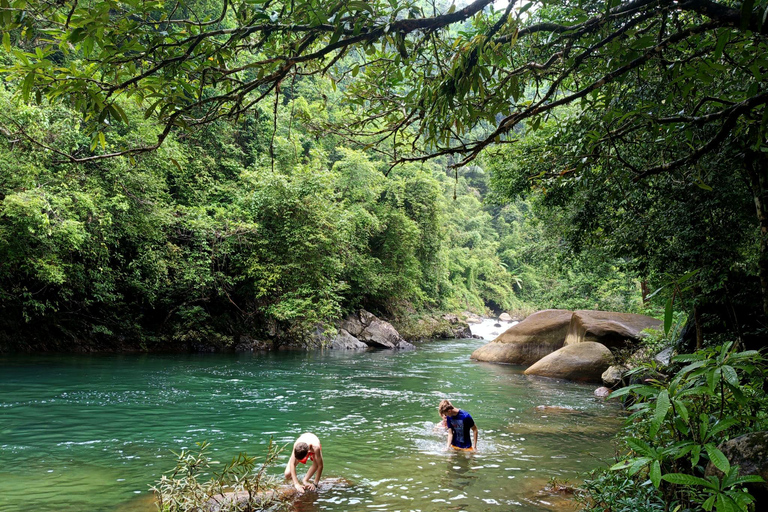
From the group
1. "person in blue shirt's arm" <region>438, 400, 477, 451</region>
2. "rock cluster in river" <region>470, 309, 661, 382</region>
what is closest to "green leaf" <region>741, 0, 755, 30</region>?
"person in blue shirt's arm" <region>438, 400, 477, 451</region>

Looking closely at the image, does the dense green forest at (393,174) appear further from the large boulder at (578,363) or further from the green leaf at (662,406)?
the large boulder at (578,363)

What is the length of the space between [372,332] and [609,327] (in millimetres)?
12717

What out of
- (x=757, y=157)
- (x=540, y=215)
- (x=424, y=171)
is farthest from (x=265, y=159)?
(x=757, y=157)

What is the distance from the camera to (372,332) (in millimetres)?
26297

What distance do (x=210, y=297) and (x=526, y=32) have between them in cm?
2017

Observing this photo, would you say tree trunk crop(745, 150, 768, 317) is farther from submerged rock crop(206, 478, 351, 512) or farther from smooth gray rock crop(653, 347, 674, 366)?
smooth gray rock crop(653, 347, 674, 366)

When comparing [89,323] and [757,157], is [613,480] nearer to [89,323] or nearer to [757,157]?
[757,157]

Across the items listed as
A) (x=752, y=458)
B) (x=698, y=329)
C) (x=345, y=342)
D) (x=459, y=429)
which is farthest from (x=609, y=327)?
(x=752, y=458)

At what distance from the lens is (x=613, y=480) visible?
4.27 metres

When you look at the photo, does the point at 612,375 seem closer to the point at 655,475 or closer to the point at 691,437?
the point at 691,437

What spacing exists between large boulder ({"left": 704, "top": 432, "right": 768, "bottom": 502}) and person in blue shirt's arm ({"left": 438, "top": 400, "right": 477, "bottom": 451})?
15.4 ft

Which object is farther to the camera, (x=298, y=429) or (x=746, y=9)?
(x=298, y=429)

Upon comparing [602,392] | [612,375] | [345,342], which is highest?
[345,342]

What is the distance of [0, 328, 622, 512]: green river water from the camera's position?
598cm
